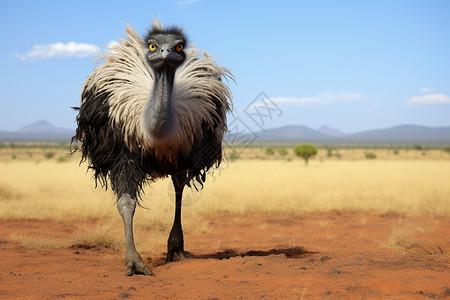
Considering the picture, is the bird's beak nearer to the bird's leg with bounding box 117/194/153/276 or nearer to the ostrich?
the ostrich

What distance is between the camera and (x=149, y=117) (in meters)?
5.18

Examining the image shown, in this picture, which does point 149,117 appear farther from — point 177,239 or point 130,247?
point 177,239

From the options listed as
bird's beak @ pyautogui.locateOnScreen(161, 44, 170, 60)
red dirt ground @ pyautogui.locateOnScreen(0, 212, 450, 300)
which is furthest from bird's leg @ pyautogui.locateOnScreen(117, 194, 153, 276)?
bird's beak @ pyautogui.locateOnScreen(161, 44, 170, 60)

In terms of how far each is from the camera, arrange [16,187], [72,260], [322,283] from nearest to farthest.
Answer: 1. [322,283]
2. [72,260]
3. [16,187]

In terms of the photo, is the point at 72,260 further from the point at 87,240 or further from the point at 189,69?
the point at 189,69

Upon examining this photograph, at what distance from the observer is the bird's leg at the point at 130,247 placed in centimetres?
528

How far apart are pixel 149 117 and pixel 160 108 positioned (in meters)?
0.17

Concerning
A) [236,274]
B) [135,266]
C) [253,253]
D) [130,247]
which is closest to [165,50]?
→ [130,247]

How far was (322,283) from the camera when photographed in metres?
4.34

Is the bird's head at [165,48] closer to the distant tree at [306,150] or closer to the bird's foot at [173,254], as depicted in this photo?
the bird's foot at [173,254]

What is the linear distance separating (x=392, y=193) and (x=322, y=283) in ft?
41.7

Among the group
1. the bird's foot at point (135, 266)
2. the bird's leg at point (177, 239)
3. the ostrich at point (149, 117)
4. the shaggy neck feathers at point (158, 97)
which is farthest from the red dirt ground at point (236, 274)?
the shaggy neck feathers at point (158, 97)

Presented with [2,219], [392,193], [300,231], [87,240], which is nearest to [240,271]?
[87,240]

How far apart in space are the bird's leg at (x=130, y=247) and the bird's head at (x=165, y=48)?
1605mm
